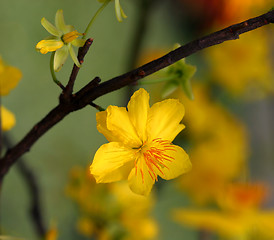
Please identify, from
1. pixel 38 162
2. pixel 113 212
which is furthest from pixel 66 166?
pixel 113 212

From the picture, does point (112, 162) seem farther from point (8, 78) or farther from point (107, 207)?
point (107, 207)

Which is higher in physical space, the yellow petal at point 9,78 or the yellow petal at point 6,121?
the yellow petal at point 9,78

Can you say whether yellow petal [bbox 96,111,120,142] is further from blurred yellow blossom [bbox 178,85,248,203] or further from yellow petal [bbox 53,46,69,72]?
blurred yellow blossom [bbox 178,85,248,203]

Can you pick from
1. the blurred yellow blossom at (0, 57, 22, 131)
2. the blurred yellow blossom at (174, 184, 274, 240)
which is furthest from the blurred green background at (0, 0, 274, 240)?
the blurred yellow blossom at (0, 57, 22, 131)

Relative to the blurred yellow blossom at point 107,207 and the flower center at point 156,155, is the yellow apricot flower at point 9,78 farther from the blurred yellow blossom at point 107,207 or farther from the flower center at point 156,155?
the blurred yellow blossom at point 107,207

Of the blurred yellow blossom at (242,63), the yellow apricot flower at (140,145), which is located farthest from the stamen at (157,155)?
the blurred yellow blossom at (242,63)

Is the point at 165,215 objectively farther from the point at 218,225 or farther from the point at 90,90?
the point at 90,90
